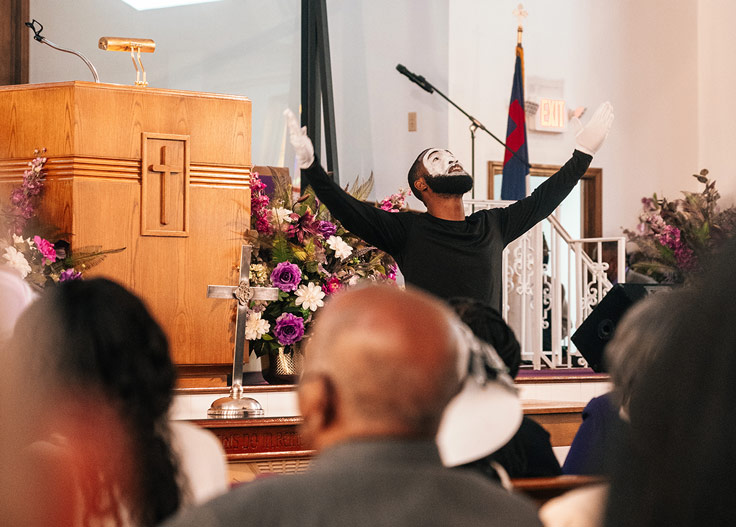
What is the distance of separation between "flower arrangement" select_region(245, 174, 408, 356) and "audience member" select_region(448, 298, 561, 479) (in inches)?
111

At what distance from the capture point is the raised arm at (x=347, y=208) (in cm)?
368

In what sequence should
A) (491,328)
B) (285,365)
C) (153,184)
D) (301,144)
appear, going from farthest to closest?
1. (285,365)
2. (153,184)
3. (301,144)
4. (491,328)

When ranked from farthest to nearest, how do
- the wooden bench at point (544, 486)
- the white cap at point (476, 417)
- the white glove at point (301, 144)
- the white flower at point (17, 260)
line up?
the white flower at point (17, 260) → the white glove at point (301, 144) → the wooden bench at point (544, 486) → the white cap at point (476, 417)

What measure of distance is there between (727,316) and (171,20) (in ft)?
29.2

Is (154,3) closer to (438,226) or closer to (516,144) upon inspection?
(516,144)

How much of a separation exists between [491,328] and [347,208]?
1724 mm

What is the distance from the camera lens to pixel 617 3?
35.7 ft

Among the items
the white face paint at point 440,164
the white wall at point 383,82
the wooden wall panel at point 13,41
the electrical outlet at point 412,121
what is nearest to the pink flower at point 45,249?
the white face paint at point 440,164

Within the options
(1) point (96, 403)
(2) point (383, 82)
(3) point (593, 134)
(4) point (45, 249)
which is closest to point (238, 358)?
(4) point (45, 249)

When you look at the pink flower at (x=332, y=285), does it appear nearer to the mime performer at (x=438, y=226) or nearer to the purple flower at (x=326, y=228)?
the purple flower at (x=326, y=228)

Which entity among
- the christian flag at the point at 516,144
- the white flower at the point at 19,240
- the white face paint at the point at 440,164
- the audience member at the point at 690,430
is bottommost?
the audience member at the point at 690,430

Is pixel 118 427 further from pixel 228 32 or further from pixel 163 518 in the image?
pixel 228 32

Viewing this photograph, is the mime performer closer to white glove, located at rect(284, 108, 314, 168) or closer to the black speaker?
white glove, located at rect(284, 108, 314, 168)

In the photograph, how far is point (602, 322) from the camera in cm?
388
